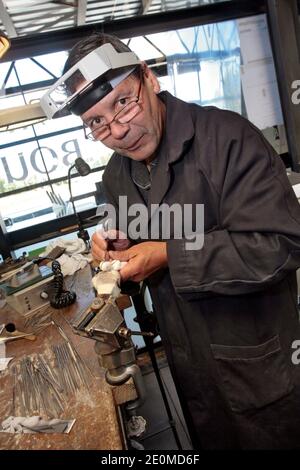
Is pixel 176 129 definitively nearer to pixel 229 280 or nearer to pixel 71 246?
pixel 229 280

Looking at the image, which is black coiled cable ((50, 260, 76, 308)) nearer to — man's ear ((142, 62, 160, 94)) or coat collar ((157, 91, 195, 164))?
coat collar ((157, 91, 195, 164))

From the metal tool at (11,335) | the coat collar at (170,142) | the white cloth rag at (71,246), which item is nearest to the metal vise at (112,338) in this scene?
the coat collar at (170,142)

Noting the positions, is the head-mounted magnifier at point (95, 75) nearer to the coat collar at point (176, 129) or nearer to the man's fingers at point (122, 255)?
the coat collar at point (176, 129)

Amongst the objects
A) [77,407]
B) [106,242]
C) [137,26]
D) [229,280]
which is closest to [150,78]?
[106,242]

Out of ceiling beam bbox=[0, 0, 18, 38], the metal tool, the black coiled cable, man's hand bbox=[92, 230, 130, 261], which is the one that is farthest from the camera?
ceiling beam bbox=[0, 0, 18, 38]

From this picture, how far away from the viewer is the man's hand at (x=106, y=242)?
38.1 inches

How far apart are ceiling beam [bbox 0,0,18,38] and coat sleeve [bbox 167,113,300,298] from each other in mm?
1809

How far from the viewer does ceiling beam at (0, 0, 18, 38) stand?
1754 millimetres

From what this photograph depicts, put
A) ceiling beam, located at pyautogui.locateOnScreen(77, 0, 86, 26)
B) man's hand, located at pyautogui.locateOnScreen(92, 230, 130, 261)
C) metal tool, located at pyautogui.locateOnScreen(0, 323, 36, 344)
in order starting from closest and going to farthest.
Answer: man's hand, located at pyautogui.locateOnScreen(92, 230, 130, 261)
metal tool, located at pyautogui.locateOnScreen(0, 323, 36, 344)
ceiling beam, located at pyautogui.locateOnScreen(77, 0, 86, 26)

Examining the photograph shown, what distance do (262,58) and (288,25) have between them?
257 mm

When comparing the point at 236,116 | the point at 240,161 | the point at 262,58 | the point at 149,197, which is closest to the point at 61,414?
the point at 149,197

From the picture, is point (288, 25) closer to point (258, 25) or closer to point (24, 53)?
point (258, 25)

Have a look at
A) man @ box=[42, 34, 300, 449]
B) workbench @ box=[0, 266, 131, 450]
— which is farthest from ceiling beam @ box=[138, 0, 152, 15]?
workbench @ box=[0, 266, 131, 450]

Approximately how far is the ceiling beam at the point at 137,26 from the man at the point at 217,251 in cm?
141
